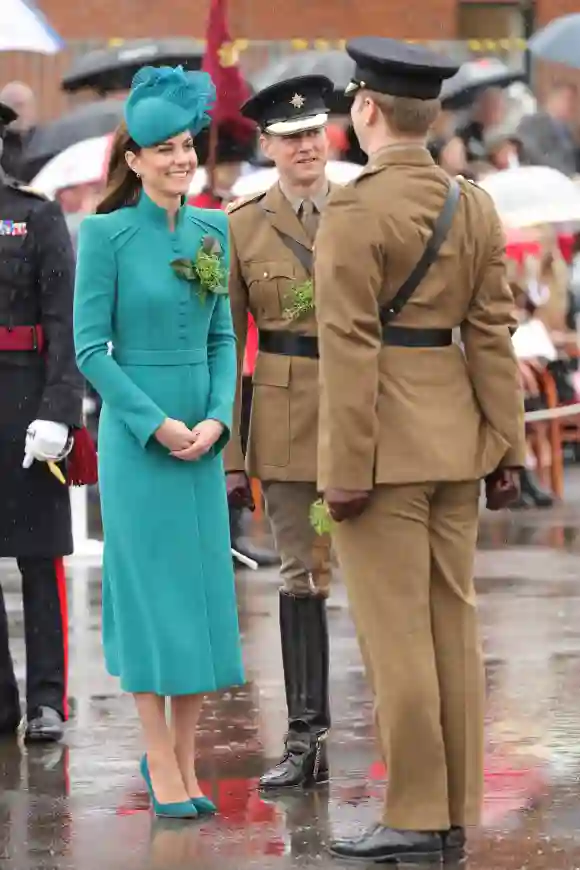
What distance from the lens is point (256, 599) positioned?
11641mm

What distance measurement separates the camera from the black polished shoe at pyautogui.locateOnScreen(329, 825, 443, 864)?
6.48 m

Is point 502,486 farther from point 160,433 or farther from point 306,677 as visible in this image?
point 306,677

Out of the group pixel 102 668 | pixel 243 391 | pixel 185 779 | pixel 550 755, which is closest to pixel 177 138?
pixel 243 391

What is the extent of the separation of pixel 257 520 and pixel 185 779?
7980 mm

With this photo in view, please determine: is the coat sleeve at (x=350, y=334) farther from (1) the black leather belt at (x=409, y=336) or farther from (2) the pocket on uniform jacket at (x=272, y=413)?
(2) the pocket on uniform jacket at (x=272, y=413)

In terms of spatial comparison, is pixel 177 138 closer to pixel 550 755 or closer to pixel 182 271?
pixel 182 271

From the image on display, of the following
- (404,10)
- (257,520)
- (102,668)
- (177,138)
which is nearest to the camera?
(177,138)

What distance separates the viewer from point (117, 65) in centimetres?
2312

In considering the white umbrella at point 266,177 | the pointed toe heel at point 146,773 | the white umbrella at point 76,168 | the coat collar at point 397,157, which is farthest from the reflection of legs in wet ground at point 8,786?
the white umbrella at point 76,168

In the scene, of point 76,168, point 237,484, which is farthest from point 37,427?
point 76,168

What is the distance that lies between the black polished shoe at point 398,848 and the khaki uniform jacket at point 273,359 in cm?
134

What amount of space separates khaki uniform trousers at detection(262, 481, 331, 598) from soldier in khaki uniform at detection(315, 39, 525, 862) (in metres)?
0.97

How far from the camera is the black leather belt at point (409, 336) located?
6.38 meters

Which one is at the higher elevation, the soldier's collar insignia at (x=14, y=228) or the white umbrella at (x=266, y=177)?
the white umbrella at (x=266, y=177)
